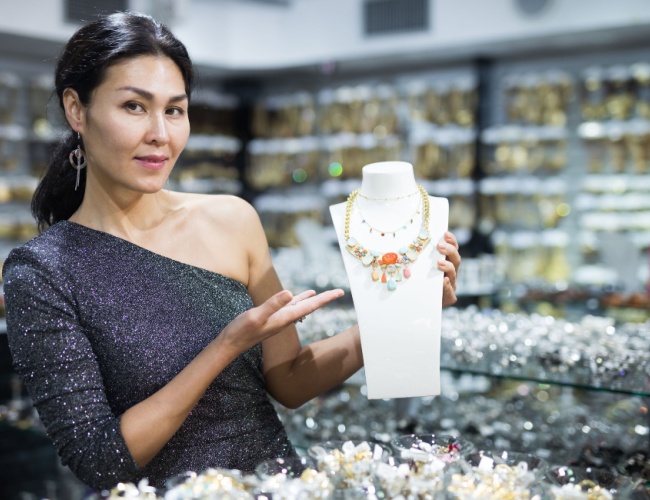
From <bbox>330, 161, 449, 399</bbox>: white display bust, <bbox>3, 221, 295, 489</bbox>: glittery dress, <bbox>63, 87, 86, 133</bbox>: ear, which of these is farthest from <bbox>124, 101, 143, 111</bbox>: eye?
<bbox>330, 161, 449, 399</bbox>: white display bust

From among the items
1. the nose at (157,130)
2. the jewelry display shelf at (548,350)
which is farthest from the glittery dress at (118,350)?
the jewelry display shelf at (548,350)

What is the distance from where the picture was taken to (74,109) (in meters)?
1.42

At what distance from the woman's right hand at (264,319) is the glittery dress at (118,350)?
0.19 meters

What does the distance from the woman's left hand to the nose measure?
1.76 feet

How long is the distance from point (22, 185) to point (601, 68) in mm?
4535

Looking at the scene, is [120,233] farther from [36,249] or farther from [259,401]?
[259,401]

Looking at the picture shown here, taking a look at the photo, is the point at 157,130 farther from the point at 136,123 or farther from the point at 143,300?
the point at 143,300

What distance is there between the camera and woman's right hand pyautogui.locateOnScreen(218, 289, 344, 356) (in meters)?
1.24

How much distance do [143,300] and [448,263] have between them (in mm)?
564

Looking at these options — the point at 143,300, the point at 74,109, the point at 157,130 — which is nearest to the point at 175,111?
the point at 157,130

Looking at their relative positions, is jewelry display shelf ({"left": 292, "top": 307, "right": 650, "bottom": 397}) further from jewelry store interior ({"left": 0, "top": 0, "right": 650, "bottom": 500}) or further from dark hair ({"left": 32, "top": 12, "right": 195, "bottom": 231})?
dark hair ({"left": 32, "top": 12, "right": 195, "bottom": 231})

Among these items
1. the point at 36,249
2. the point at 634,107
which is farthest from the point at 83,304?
the point at 634,107

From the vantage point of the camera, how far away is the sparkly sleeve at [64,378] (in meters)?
1.26

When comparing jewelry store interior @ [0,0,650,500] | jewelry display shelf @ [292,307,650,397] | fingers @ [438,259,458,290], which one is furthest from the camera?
jewelry store interior @ [0,0,650,500]
